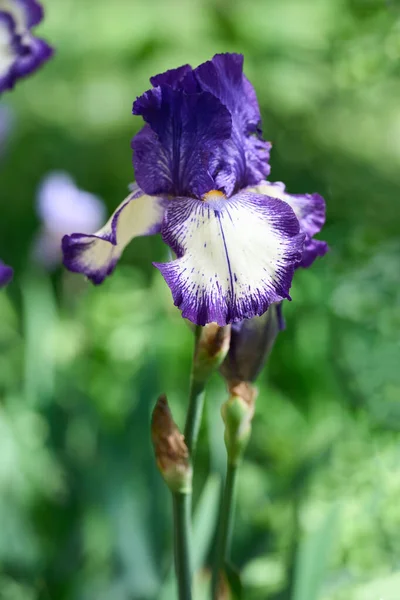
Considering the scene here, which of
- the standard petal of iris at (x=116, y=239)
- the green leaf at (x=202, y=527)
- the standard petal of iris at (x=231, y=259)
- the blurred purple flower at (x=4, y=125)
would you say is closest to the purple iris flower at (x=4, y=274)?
the standard petal of iris at (x=116, y=239)

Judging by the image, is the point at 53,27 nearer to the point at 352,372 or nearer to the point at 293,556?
the point at 352,372

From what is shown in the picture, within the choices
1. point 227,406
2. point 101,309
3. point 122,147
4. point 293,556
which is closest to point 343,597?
point 293,556

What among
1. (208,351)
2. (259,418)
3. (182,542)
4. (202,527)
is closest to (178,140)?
(208,351)

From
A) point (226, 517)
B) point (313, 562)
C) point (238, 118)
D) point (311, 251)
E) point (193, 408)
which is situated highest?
point (238, 118)

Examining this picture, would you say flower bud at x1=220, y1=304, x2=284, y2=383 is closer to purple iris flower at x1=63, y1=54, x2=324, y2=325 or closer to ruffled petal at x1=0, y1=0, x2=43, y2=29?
purple iris flower at x1=63, y1=54, x2=324, y2=325

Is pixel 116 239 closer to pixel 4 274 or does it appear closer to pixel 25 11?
pixel 4 274
